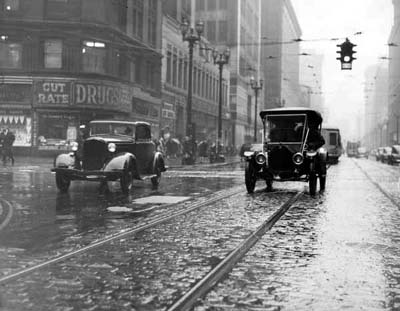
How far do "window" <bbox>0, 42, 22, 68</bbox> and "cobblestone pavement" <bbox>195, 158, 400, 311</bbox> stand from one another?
2936 centimetres

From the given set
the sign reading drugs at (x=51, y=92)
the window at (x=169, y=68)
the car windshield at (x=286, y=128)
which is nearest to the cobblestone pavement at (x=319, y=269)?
the car windshield at (x=286, y=128)

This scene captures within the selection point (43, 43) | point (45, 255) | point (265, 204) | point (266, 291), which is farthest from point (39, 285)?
point (43, 43)

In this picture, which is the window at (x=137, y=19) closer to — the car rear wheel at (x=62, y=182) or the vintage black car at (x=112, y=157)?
the vintage black car at (x=112, y=157)

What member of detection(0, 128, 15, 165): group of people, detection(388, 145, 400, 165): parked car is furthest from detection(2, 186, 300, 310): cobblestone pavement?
detection(388, 145, 400, 165): parked car

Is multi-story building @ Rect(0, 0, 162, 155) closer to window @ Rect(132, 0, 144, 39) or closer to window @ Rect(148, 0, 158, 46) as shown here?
window @ Rect(132, 0, 144, 39)

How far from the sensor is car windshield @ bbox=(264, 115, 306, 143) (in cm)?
1616

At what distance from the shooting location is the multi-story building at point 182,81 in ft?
159

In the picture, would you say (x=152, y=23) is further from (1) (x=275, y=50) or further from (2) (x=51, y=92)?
(1) (x=275, y=50)

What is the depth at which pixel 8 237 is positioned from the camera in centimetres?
784

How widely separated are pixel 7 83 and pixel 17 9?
462 cm

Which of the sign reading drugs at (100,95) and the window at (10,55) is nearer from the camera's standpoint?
the window at (10,55)

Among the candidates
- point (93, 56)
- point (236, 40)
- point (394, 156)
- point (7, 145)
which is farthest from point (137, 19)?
point (236, 40)

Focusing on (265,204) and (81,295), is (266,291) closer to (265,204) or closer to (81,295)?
(81,295)

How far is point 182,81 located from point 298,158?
39722 millimetres
